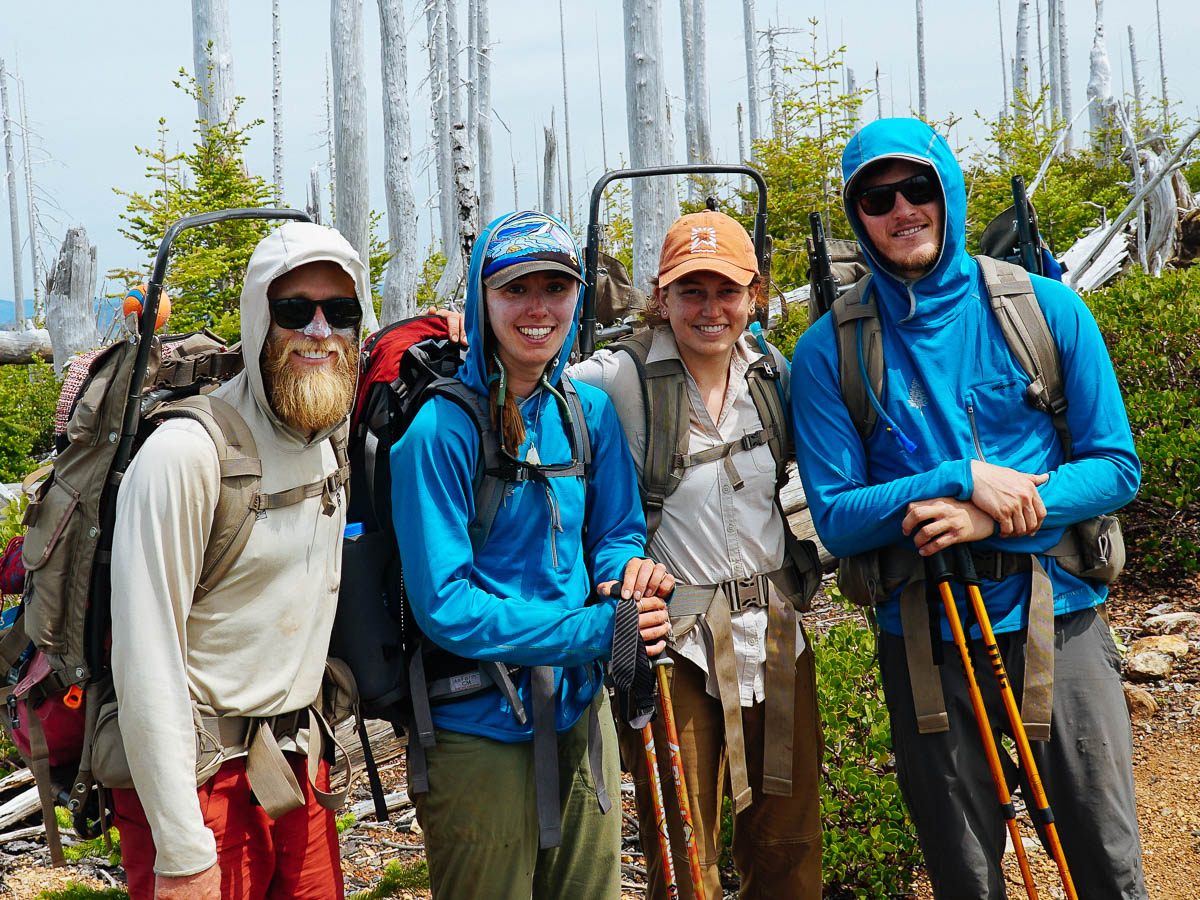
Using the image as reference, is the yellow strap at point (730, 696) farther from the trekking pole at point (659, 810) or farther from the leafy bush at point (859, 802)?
the leafy bush at point (859, 802)

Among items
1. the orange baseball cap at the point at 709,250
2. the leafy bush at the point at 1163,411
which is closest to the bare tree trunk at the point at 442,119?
the leafy bush at the point at 1163,411

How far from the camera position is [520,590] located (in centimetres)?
276

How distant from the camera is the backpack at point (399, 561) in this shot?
2744mm

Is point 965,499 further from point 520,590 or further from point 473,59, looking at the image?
point 473,59

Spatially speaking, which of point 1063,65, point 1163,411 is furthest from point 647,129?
point 1063,65

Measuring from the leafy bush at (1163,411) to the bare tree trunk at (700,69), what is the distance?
22634 millimetres

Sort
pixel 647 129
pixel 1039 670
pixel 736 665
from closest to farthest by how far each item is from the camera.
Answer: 1. pixel 1039 670
2. pixel 736 665
3. pixel 647 129

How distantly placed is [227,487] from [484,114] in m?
29.7

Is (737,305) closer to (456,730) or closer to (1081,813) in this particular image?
(456,730)

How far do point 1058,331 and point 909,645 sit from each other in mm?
1042

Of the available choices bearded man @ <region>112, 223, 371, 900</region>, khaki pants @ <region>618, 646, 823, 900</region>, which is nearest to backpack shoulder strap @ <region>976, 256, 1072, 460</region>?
A: khaki pants @ <region>618, 646, 823, 900</region>

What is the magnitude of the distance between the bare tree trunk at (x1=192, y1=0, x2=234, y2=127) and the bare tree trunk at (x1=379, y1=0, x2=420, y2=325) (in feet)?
14.8

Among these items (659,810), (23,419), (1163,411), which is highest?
(23,419)

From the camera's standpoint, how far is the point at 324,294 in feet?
8.86
